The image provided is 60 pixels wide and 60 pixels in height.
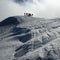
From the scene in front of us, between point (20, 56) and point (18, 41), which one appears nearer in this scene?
point (20, 56)

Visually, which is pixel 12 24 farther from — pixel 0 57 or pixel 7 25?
pixel 0 57

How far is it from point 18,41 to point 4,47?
2659mm

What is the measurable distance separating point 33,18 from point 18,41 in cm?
994

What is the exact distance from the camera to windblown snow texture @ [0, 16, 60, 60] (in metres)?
37.9

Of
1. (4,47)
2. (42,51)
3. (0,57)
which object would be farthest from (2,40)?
(42,51)

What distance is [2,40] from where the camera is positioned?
149ft

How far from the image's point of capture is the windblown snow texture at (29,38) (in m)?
37.9

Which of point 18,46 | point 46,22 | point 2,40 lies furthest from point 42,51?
point 46,22

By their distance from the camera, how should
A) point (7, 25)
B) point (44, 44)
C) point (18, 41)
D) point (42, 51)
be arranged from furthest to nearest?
point (7, 25)
point (18, 41)
point (44, 44)
point (42, 51)

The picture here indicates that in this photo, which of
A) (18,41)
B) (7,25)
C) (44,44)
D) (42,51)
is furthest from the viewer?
(7,25)

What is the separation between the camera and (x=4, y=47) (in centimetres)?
4312

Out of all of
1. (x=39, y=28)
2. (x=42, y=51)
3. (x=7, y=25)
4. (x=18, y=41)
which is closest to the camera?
(x=42, y=51)

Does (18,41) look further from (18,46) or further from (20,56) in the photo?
(20,56)

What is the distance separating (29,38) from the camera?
144ft
